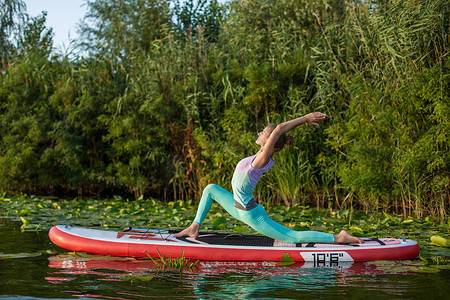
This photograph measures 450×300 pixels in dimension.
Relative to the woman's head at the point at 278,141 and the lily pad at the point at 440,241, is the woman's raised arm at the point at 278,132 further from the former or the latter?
the lily pad at the point at 440,241

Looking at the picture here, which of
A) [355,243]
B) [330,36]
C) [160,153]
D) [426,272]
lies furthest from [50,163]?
[426,272]

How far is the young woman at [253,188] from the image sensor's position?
4.56 m

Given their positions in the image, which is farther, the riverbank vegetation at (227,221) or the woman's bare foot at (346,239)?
the riverbank vegetation at (227,221)

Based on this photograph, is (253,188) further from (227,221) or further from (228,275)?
(227,221)

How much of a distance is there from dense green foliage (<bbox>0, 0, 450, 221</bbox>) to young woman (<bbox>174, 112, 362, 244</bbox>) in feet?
10.6

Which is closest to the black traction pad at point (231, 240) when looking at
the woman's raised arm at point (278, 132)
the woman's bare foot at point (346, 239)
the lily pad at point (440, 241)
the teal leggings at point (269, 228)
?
the teal leggings at point (269, 228)

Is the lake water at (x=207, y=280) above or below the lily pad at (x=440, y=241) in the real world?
below

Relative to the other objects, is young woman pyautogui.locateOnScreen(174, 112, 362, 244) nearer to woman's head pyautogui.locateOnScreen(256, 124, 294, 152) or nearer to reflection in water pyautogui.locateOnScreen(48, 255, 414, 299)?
woman's head pyautogui.locateOnScreen(256, 124, 294, 152)

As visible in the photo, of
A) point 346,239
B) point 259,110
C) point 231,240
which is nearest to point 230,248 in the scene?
point 231,240

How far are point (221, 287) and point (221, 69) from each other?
24.5 ft

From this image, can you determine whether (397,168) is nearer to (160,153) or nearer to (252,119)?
(252,119)

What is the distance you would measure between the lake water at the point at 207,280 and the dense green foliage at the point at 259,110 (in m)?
3.68

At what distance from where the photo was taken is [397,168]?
755cm

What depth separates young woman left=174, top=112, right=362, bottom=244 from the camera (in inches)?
179
